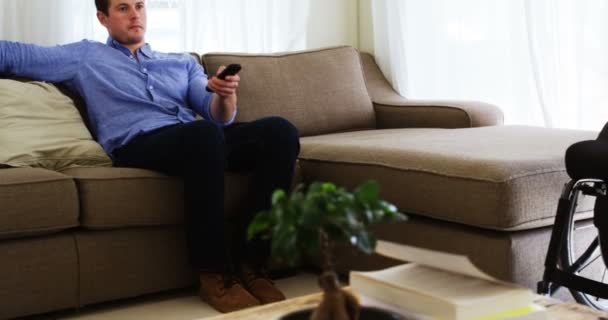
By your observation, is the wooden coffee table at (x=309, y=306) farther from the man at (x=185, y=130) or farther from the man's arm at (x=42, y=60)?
the man's arm at (x=42, y=60)

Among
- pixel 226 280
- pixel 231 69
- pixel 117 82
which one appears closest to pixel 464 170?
pixel 231 69

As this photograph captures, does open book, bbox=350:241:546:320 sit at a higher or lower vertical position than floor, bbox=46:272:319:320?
higher

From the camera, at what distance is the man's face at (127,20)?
8.85 feet

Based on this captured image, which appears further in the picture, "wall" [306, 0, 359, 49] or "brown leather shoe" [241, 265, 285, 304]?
"wall" [306, 0, 359, 49]

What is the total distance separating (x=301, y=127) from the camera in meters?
3.11

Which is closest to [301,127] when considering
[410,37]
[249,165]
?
[249,165]

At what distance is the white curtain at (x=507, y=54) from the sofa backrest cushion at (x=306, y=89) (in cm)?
39

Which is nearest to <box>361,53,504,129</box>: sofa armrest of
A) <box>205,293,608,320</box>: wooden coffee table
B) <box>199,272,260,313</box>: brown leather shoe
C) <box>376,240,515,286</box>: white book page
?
<box>199,272,260,313</box>: brown leather shoe

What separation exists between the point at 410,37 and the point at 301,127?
0.88m

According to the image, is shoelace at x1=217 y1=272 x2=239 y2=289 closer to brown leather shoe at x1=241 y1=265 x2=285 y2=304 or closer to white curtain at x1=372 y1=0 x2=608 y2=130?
brown leather shoe at x1=241 y1=265 x2=285 y2=304

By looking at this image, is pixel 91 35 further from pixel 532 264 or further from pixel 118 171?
pixel 532 264

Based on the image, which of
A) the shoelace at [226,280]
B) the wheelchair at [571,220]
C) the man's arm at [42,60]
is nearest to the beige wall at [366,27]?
the man's arm at [42,60]

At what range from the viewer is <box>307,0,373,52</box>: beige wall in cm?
392

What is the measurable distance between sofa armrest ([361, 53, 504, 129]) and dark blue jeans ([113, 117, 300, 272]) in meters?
0.81
